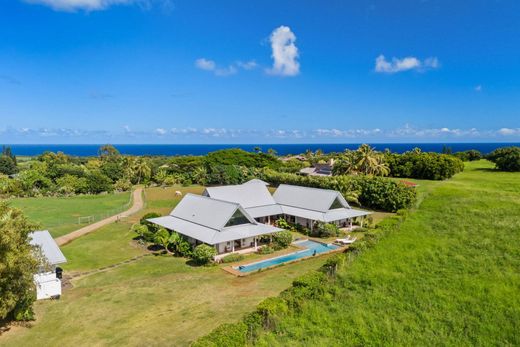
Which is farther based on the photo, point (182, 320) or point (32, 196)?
point (32, 196)

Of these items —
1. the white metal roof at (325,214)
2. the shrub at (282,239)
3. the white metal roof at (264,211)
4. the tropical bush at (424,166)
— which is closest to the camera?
the shrub at (282,239)

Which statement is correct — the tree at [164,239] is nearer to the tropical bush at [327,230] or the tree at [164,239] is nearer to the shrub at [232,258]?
the shrub at [232,258]

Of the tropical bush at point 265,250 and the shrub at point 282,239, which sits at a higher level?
the shrub at point 282,239

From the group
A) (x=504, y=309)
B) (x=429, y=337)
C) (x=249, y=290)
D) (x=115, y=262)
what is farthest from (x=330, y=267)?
(x=115, y=262)

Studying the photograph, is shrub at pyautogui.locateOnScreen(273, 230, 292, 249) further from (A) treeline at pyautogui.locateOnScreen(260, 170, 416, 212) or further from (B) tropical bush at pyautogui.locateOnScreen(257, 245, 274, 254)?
(A) treeline at pyautogui.locateOnScreen(260, 170, 416, 212)

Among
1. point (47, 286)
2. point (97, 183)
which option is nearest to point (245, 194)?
point (47, 286)

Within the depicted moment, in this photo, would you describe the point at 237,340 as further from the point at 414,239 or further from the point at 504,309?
the point at 414,239

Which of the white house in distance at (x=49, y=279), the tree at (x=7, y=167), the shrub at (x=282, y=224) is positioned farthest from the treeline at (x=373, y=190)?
the tree at (x=7, y=167)

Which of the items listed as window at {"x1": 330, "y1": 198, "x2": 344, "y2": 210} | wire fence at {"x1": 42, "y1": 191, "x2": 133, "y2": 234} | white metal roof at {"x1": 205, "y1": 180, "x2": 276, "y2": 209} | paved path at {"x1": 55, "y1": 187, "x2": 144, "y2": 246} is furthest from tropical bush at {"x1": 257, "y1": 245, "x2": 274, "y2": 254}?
wire fence at {"x1": 42, "y1": 191, "x2": 133, "y2": 234}
